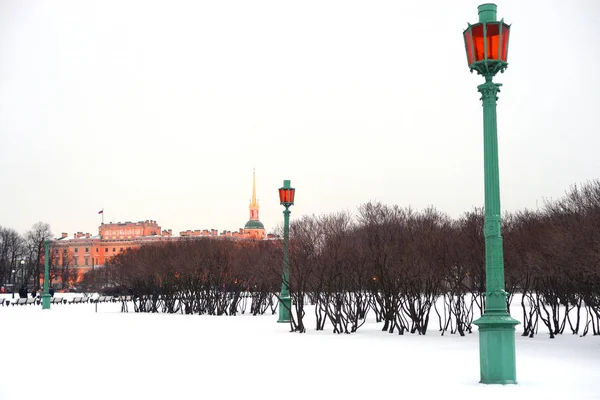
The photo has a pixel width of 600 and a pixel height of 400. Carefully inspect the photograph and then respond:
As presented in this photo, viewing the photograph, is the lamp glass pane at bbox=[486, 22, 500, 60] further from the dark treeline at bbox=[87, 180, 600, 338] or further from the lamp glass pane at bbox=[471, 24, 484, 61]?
the dark treeline at bbox=[87, 180, 600, 338]

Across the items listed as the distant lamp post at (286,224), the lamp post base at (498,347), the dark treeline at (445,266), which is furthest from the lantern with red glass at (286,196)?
the lamp post base at (498,347)

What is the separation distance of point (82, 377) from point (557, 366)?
31.2 feet

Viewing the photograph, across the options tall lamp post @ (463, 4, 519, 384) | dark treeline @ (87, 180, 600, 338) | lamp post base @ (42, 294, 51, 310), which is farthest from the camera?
lamp post base @ (42, 294, 51, 310)

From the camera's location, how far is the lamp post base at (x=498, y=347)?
12.2 metres

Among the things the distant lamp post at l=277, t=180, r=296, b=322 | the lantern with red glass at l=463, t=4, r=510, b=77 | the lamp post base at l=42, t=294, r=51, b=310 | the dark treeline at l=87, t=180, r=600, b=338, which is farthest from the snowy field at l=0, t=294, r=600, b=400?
the lamp post base at l=42, t=294, r=51, b=310

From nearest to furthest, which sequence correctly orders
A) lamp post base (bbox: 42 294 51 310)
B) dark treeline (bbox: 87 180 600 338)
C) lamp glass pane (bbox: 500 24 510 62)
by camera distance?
lamp glass pane (bbox: 500 24 510 62), dark treeline (bbox: 87 180 600 338), lamp post base (bbox: 42 294 51 310)

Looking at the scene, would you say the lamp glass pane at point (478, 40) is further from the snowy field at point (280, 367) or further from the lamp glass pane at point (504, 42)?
the snowy field at point (280, 367)

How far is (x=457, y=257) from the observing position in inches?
1035

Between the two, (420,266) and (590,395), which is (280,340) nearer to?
(420,266)

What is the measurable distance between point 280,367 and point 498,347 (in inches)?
205

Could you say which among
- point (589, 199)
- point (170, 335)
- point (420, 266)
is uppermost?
point (589, 199)

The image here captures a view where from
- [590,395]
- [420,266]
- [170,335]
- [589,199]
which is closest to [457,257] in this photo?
[420,266]

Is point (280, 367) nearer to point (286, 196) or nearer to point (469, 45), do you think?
point (469, 45)

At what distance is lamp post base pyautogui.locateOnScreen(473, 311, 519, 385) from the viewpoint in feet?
40.0
